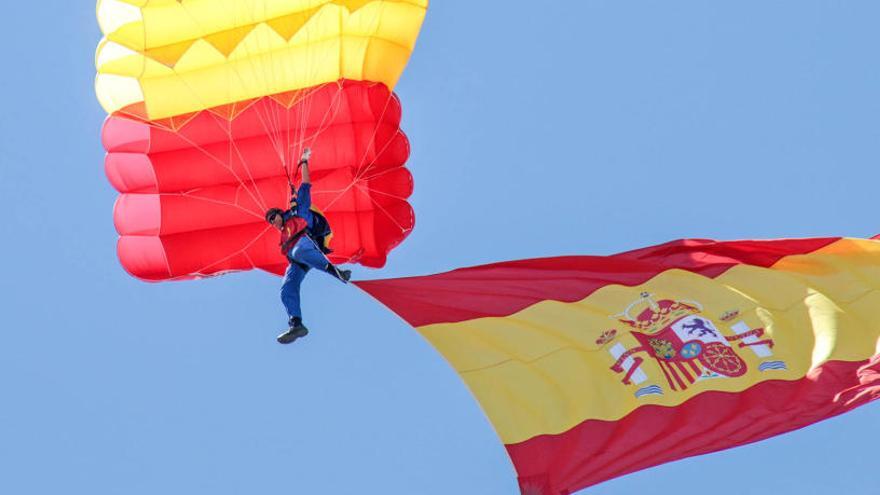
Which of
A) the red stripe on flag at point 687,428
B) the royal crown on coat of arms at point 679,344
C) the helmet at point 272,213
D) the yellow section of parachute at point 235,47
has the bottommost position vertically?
the red stripe on flag at point 687,428

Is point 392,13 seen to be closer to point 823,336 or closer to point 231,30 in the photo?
point 231,30

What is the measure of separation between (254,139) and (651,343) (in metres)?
3.51

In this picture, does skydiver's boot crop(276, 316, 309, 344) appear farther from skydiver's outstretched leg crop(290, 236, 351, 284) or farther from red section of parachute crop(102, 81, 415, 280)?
red section of parachute crop(102, 81, 415, 280)

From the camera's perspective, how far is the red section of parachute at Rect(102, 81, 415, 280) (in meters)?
18.6

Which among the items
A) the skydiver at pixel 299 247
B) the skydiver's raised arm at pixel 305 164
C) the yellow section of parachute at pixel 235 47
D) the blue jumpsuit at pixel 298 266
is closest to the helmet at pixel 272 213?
the skydiver at pixel 299 247

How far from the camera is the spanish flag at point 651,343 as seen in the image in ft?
54.0

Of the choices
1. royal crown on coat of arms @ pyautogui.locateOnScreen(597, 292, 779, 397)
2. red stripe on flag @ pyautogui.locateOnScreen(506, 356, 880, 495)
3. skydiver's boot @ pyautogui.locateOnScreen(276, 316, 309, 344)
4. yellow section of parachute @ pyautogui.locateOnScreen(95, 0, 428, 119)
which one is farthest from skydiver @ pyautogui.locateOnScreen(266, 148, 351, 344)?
royal crown on coat of arms @ pyautogui.locateOnScreen(597, 292, 779, 397)

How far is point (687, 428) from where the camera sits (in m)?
16.8

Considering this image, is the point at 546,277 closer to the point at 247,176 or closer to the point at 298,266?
the point at 298,266

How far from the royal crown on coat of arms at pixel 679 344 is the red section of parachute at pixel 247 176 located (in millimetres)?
2127

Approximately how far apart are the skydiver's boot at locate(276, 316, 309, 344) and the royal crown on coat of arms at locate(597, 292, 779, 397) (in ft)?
7.27

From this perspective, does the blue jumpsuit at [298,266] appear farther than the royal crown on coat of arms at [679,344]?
No

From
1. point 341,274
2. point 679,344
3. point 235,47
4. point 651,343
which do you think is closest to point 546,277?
point 651,343

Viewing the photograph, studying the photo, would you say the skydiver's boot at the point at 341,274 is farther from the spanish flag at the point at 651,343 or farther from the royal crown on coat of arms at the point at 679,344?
the royal crown on coat of arms at the point at 679,344
